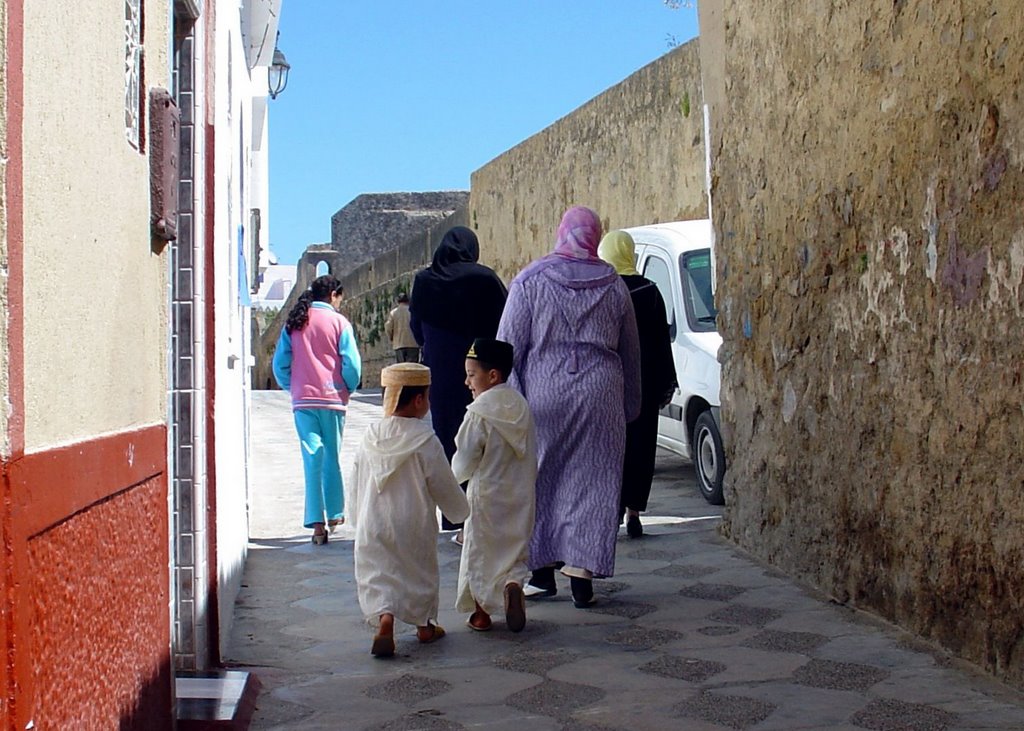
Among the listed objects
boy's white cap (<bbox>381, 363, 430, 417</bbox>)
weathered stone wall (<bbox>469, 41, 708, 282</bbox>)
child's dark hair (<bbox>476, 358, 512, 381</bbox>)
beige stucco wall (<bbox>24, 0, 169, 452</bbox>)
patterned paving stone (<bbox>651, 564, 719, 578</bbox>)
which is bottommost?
patterned paving stone (<bbox>651, 564, 719, 578</bbox>)

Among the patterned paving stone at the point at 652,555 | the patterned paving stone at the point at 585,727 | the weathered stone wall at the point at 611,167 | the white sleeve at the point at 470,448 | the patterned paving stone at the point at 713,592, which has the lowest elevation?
the patterned paving stone at the point at 585,727

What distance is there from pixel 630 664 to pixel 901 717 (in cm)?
99

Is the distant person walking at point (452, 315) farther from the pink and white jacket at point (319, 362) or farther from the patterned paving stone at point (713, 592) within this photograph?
the patterned paving stone at point (713, 592)

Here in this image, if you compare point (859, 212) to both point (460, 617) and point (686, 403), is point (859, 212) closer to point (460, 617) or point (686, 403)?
point (460, 617)

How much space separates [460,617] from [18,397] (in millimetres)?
3671

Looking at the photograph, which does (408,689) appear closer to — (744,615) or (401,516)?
(401,516)

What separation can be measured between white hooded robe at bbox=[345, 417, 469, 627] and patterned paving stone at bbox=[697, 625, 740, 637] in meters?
0.95

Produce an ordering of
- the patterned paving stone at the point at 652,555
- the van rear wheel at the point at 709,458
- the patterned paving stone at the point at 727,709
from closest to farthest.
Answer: the patterned paving stone at the point at 727,709 < the patterned paving stone at the point at 652,555 < the van rear wheel at the point at 709,458

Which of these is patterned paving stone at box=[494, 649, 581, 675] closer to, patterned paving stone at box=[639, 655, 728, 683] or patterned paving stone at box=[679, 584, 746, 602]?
patterned paving stone at box=[639, 655, 728, 683]

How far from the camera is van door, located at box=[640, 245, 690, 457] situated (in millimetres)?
8930

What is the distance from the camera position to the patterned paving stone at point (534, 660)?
14.9 ft

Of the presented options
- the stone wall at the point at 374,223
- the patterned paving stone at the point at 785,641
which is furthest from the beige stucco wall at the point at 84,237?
the stone wall at the point at 374,223

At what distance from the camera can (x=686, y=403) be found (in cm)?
881

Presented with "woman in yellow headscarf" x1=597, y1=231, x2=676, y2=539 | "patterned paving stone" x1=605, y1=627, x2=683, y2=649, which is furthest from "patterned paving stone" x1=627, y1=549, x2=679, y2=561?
"patterned paving stone" x1=605, y1=627, x2=683, y2=649
